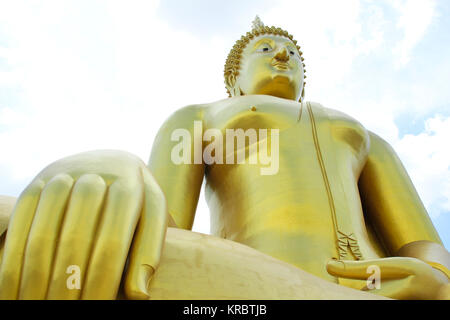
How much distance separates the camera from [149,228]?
4.60 ft

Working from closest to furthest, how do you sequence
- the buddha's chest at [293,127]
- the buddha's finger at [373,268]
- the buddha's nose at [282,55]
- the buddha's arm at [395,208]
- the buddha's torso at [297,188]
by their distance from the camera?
1. the buddha's finger at [373,268]
2. the buddha's torso at [297,188]
3. the buddha's arm at [395,208]
4. the buddha's chest at [293,127]
5. the buddha's nose at [282,55]

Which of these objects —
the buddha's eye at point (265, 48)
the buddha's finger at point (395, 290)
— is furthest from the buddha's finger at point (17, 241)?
the buddha's eye at point (265, 48)

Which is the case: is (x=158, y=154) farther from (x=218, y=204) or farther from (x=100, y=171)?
(x=100, y=171)

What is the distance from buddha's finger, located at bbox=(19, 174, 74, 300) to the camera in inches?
47.2

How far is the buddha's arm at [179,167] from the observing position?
2.86m

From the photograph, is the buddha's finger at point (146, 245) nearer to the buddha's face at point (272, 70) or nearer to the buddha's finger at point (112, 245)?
the buddha's finger at point (112, 245)

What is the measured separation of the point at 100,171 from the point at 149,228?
0.69 feet

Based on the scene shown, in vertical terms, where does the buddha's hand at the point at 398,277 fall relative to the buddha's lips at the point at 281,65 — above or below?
below

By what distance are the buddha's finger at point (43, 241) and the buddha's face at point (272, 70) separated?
241 centimetres

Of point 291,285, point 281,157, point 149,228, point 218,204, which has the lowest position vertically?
point 291,285

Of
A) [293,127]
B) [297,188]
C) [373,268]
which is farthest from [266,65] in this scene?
[373,268]

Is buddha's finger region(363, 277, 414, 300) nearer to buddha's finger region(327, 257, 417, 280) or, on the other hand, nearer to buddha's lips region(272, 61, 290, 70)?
buddha's finger region(327, 257, 417, 280)

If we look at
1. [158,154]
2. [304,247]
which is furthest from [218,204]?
[304,247]

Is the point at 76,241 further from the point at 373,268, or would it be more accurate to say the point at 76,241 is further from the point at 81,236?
the point at 373,268
